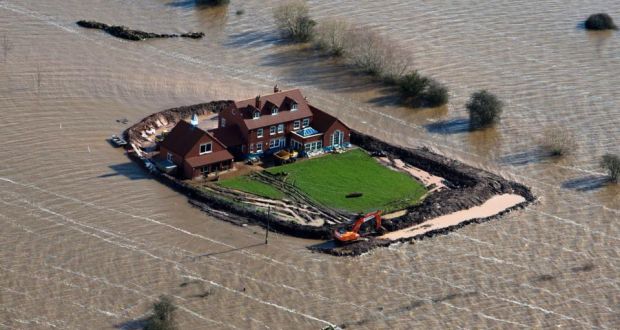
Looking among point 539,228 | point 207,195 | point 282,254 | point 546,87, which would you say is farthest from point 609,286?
point 546,87

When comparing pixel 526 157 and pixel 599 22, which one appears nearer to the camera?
pixel 526 157

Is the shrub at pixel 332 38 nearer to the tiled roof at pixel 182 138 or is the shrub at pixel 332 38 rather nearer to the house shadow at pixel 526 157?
the house shadow at pixel 526 157

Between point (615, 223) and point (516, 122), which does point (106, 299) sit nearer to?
point (615, 223)

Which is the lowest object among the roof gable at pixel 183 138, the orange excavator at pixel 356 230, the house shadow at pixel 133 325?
the house shadow at pixel 133 325

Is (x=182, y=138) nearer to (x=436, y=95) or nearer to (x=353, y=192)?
(x=353, y=192)

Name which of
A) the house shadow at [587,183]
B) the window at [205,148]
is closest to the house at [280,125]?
the window at [205,148]

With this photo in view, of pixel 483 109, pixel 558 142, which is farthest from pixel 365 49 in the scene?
pixel 558 142
